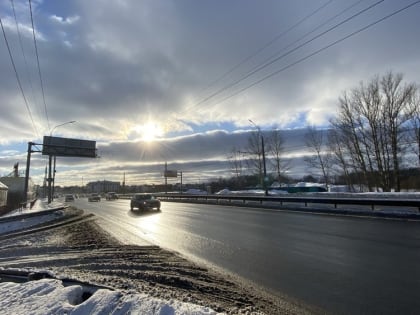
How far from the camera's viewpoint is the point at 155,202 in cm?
2981

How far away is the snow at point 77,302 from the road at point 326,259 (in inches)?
93.9

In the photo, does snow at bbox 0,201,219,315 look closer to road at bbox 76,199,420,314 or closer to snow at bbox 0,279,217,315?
snow at bbox 0,279,217,315

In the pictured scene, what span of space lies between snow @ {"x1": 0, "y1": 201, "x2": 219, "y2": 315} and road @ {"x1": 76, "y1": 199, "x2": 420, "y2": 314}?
238 cm

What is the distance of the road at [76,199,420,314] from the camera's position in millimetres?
5262

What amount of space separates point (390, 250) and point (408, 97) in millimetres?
35258

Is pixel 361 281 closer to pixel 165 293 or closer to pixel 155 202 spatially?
pixel 165 293

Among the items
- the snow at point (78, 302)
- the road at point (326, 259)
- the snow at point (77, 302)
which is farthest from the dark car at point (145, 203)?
the snow at point (78, 302)

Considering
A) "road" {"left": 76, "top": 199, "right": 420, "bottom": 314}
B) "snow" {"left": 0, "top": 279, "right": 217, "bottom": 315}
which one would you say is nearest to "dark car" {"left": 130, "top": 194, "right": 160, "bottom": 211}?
"road" {"left": 76, "top": 199, "right": 420, "bottom": 314}

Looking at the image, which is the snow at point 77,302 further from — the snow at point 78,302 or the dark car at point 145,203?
the dark car at point 145,203

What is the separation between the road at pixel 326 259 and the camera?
526 cm

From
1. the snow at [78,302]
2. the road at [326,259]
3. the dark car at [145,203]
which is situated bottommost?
the road at [326,259]

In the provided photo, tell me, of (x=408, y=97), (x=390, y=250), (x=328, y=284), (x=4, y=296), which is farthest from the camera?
(x=408, y=97)

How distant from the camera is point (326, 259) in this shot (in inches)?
312

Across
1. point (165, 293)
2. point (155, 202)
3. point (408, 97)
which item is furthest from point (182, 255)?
point (408, 97)
